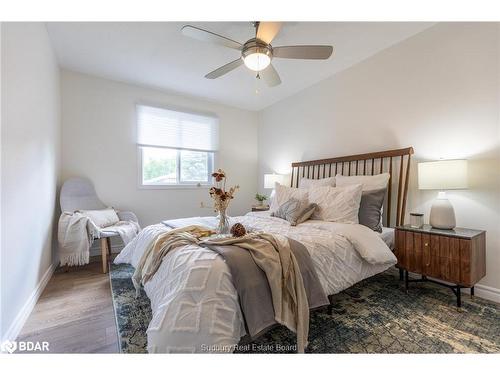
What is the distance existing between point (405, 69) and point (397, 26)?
449mm

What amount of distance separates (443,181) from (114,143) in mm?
4065

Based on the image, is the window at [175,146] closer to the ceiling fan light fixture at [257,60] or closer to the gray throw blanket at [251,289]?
the ceiling fan light fixture at [257,60]

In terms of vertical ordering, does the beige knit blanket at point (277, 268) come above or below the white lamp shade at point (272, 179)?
below

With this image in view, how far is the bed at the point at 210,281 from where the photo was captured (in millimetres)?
1076

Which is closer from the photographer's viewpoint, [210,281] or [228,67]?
[210,281]

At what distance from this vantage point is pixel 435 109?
7.49ft

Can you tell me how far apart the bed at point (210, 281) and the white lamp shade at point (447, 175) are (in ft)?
1.35

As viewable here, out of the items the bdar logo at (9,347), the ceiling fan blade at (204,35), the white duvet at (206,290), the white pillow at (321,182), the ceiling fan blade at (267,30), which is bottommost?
the bdar logo at (9,347)

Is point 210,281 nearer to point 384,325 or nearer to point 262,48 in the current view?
point 384,325

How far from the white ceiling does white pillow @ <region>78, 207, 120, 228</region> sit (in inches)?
75.8

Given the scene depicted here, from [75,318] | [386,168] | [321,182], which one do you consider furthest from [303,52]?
[75,318]

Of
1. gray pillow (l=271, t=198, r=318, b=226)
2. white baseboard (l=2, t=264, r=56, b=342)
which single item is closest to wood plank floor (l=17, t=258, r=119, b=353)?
white baseboard (l=2, t=264, r=56, b=342)

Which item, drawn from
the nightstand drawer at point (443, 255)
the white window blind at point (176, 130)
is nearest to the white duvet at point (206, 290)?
the nightstand drawer at point (443, 255)

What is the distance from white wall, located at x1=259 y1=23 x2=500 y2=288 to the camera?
1.97m
